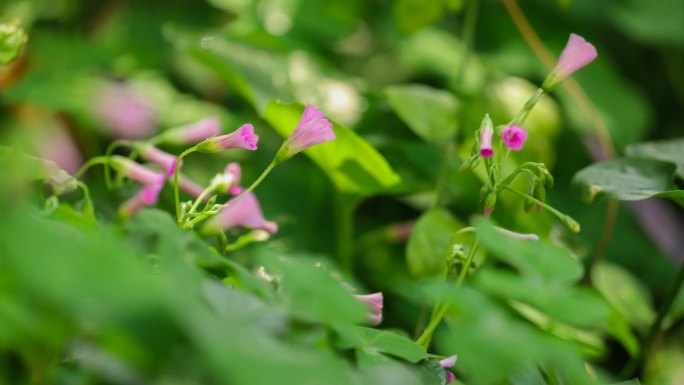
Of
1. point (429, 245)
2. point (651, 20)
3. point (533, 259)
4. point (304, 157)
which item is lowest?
point (304, 157)

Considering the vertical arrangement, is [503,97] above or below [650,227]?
above

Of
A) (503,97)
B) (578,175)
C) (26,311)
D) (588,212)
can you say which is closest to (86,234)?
(26,311)

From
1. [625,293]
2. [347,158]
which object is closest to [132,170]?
[347,158]

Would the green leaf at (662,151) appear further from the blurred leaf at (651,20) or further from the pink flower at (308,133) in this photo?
the blurred leaf at (651,20)

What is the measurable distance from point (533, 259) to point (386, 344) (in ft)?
0.38

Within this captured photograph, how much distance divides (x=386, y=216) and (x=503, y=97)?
30cm

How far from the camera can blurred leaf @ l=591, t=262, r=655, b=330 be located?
1.05 metres

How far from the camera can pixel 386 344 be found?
472 millimetres

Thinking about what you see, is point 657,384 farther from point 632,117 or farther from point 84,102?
point 632,117

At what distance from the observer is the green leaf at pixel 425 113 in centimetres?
100

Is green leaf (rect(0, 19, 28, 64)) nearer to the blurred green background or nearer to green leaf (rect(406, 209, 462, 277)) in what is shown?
the blurred green background

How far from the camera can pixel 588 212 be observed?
5.06 ft

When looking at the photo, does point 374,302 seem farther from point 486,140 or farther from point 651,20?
point 651,20

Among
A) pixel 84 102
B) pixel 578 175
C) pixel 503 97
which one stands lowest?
pixel 84 102
